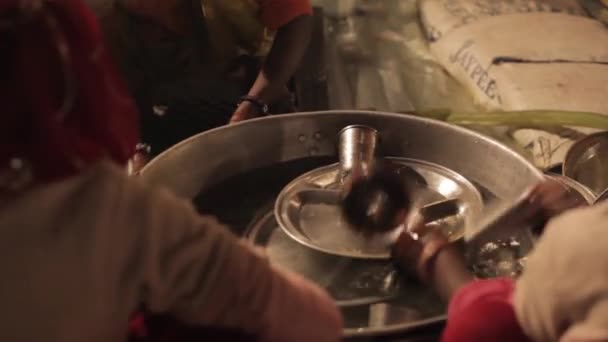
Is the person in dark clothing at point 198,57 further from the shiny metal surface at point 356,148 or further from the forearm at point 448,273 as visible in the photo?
the forearm at point 448,273

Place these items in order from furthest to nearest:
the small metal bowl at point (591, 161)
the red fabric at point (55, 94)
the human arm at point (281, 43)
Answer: the human arm at point (281, 43) → the small metal bowl at point (591, 161) → the red fabric at point (55, 94)

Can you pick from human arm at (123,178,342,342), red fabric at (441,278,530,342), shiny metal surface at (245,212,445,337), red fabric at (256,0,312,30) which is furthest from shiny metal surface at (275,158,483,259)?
red fabric at (256,0,312,30)

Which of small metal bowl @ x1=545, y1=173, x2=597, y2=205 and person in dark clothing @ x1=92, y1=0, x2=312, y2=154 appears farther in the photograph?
person in dark clothing @ x1=92, y1=0, x2=312, y2=154

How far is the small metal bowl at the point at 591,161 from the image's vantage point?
0.95 m

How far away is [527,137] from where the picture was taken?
3.41 feet

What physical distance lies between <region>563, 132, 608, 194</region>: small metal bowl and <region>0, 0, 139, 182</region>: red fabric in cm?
74

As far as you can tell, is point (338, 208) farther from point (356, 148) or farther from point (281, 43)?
point (281, 43)

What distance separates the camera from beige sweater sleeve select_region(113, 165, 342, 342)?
0.37 meters

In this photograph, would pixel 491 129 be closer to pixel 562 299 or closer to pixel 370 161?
pixel 370 161

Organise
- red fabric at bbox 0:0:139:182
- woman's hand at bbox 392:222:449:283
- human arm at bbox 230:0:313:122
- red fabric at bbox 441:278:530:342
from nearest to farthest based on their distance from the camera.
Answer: red fabric at bbox 0:0:139:182 → red fabric at bbox 441:278:530:342 → woman's hand at bbox 392:222:449:283 → human arm at bbox 230:0:313:122

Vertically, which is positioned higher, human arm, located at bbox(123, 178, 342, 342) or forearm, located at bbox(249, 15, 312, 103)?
human arm, located at bbox(123, 178, 342, 342)

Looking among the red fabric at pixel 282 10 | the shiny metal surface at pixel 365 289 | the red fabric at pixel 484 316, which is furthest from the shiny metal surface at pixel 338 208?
the red fabric at pixel 282 10

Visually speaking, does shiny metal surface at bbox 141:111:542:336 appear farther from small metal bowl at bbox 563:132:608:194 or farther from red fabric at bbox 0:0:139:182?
red fabric at bbox 0:0:139:182

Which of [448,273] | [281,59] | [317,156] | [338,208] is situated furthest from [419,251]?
[281,59]
